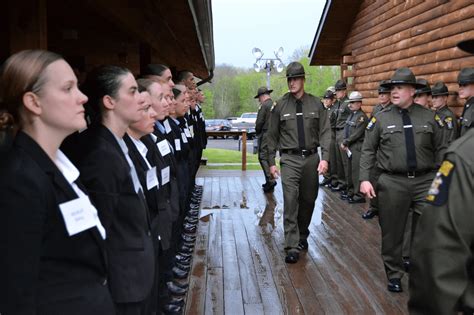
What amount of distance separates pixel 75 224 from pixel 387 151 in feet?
10.3

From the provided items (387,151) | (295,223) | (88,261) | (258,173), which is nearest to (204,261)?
(295,223)

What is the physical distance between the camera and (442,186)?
147cm

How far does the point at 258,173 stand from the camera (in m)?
11.5

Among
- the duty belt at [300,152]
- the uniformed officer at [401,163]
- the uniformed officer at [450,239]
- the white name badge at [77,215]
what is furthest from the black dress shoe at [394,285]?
the white name badge at [77,215]

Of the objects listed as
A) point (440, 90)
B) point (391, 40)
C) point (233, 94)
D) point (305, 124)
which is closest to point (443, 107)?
point (440, 90)

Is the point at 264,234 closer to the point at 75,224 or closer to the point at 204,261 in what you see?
the point at 204,261

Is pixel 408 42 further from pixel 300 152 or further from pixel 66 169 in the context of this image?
pixel 66 169

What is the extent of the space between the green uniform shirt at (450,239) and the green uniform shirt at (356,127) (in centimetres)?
654

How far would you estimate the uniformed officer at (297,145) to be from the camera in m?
5.04

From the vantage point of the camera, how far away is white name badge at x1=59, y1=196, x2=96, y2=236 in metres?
1.58

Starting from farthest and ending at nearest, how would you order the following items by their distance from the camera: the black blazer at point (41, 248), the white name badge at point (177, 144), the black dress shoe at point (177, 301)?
the white name badge at point (177, 144)
the black dress shoe at point (177, 301)
the black blazer at point (41, 248)

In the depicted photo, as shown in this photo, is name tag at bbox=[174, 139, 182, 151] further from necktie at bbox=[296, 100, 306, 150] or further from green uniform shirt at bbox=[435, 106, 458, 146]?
green uniform shirt at bbox=[435, 106, 458, 146]

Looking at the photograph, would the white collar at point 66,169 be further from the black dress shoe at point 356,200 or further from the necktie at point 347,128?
the necktie at point 347,128

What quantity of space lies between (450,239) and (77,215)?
1136 mm
